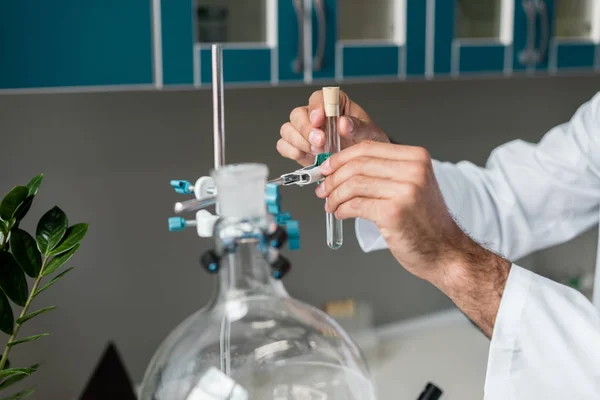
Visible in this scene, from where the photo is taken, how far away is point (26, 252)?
2.89 ft

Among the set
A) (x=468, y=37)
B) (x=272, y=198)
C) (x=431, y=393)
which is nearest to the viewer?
(x=272, y=198)

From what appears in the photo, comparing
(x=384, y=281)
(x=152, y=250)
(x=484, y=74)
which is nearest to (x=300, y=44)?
(x=484, y=74)

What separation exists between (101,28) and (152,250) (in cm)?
73

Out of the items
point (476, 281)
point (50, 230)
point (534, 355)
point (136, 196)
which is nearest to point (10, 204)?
point (50, 230)

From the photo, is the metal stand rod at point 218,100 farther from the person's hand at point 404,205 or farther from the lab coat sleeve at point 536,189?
the lab coat sleeve at point 536,189

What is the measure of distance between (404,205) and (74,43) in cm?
79

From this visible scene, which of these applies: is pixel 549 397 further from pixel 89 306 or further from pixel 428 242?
pixel 89 306

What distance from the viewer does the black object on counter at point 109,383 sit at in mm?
1449

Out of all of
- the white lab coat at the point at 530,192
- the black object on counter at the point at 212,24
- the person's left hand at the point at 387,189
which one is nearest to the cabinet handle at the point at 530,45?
the white lab coat at the point at 530,192

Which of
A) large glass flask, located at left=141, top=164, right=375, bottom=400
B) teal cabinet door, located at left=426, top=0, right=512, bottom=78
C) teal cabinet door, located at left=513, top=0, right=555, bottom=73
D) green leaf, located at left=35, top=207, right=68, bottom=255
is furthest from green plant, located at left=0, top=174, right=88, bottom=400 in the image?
teal cabinet door, located at left=513, top=0, right=555, bottom=73

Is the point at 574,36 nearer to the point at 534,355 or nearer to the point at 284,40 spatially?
the point at 284,40

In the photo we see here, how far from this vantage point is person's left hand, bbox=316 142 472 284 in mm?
769

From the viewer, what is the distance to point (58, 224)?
2.92 ft

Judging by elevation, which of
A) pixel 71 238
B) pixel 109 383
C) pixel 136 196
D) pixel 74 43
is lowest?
pixel 109 383
